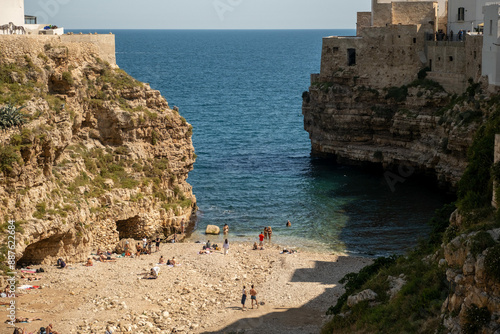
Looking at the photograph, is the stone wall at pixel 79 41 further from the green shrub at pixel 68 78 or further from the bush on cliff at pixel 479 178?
the bush on cliff at pixel 479 178

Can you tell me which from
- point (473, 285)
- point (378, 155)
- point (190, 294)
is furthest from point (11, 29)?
point (473, 285)

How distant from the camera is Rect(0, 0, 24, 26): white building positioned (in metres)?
40.4

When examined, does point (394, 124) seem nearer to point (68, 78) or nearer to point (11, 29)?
point (68, 78)

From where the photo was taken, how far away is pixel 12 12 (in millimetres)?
41094

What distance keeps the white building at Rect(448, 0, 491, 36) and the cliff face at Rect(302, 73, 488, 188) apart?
17.8ft

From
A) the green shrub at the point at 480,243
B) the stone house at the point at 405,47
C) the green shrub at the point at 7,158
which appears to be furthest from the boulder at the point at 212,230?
the green shrub at the point at 480,243

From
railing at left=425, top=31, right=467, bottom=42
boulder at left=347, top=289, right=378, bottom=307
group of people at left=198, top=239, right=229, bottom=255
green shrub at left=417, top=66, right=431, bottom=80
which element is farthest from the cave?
railing at left=425, top=31, right=467, bottom=42

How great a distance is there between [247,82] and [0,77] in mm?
97120

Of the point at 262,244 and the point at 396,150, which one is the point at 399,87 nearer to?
the point at 396,150

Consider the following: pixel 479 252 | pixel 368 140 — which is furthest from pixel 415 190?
pixel 479 252

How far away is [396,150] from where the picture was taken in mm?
56656

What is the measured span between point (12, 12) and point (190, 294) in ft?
64.6

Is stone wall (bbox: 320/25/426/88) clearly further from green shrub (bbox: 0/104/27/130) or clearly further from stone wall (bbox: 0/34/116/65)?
green shrub (bbox: 0/104/27/130)

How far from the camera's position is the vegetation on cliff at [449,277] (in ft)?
55.0
